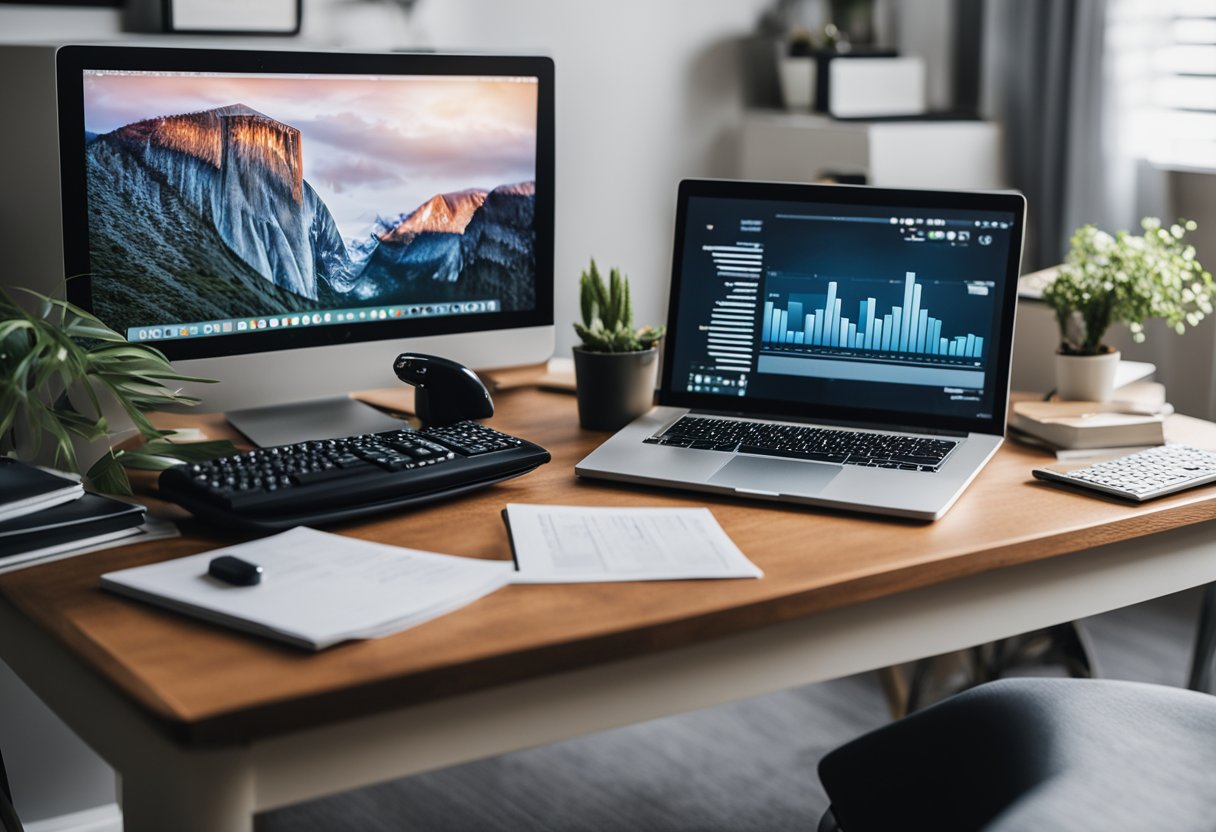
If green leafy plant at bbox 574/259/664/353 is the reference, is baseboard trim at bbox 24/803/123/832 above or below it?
below

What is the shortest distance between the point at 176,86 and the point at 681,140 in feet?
5.51

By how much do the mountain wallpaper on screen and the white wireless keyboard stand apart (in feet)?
2.62

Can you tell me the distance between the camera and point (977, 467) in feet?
4.80

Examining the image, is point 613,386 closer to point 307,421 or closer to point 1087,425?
point 307,421

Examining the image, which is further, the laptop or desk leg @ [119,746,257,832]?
the laptop

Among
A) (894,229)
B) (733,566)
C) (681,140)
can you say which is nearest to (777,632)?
(733,566)

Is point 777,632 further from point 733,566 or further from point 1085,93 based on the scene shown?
point 1085,93

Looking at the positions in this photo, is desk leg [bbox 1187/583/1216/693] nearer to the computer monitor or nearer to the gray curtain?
the computer monitor

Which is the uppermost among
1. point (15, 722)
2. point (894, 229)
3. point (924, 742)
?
point (894, 229)

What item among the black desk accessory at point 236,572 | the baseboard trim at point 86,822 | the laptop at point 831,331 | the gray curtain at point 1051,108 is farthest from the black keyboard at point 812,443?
the gray curtain at point 1051,108

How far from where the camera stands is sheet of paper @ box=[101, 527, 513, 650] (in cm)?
105

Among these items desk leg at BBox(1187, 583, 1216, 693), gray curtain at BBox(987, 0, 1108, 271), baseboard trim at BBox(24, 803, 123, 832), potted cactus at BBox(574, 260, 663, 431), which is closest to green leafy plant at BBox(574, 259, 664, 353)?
potted cactus at BBox(574, 260, 663, 431)

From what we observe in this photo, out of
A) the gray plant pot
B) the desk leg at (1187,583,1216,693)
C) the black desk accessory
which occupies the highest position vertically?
the gray plant pot

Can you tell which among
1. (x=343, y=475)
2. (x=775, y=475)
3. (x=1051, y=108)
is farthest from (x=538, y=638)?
(x=1051, y=108)
